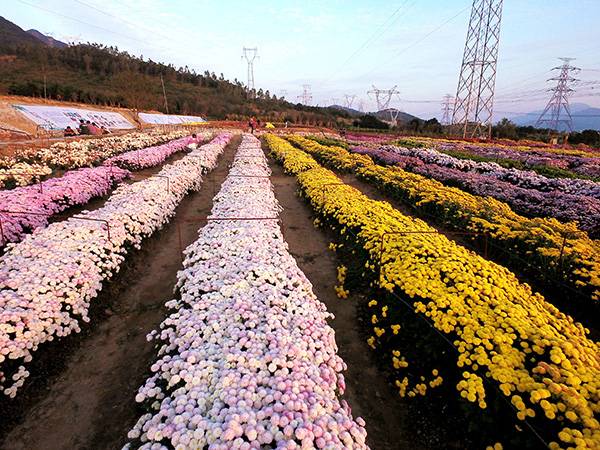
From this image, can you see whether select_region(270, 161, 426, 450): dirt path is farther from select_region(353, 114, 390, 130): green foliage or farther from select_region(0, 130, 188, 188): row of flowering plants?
select_region(353, 114, 390, 130): green foliage

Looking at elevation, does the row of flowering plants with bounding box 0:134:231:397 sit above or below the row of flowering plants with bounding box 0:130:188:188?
below

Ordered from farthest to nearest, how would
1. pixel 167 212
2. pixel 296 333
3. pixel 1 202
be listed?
1. pixel 167 212
2. pixel 1 202
3. pixel 296 333

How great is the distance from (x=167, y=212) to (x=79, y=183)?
11.1 ft

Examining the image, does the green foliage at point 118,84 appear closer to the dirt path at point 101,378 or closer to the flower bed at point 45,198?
the flower bed at point 45,198

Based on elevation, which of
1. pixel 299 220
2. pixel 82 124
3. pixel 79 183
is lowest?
pixel 299 220

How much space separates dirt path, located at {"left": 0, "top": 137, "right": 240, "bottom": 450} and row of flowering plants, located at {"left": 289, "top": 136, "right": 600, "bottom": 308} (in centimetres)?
682

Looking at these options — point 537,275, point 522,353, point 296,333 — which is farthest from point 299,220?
point 522,353

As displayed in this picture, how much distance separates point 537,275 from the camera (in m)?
7.09

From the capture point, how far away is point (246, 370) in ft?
11.1

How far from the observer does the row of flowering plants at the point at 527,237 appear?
6273 mm

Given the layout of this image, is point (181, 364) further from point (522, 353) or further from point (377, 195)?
point (377, 195)

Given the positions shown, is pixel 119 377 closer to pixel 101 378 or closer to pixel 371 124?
pixel 101 378

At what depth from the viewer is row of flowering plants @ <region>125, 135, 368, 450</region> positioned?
2.70m

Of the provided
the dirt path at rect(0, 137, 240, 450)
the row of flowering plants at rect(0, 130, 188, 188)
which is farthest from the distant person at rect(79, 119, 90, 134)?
the dirt path at rect(0, 137, 240, 450)
